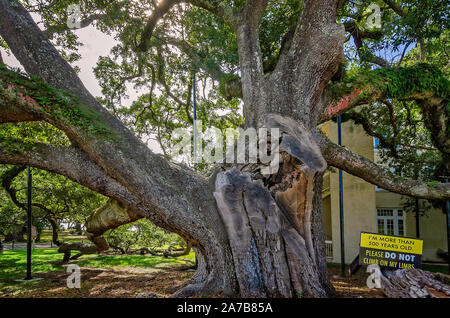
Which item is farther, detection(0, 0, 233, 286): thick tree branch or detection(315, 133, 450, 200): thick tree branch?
detection(315, 133, 450, 200): thick tree branch

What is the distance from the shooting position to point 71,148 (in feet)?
15.4

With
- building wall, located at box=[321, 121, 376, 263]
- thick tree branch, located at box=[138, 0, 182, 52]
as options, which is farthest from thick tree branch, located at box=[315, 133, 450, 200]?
building wall, located at box=[321, 121, 376, 263]

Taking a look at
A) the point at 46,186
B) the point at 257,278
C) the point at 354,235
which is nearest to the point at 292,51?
the point at 257,278

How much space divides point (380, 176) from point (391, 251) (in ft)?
5.07

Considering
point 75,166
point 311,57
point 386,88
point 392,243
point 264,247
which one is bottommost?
point 392,243

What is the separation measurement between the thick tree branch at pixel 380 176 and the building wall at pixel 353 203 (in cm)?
605

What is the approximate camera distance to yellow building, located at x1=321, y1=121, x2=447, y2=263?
11.8 m

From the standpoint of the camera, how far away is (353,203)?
40.0 ft

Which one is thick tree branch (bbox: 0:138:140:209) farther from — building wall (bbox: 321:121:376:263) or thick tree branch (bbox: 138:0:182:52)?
building wall (bbox: 321:121:376:263)

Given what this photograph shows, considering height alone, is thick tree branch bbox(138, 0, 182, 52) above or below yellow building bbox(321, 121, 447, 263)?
above

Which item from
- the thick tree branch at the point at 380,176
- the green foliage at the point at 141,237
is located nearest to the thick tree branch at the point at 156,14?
the thick tree branch at the point at 380,176

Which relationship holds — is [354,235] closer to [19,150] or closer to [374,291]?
[374,291]

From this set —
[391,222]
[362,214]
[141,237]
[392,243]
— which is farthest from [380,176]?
[141,237]

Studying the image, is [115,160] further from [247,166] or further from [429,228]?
[429,228]
